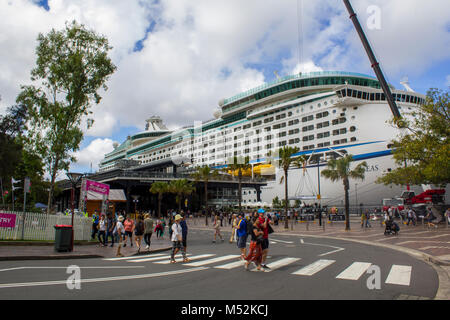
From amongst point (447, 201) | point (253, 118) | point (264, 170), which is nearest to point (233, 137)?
point (253, 118)

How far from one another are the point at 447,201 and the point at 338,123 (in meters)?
16.5

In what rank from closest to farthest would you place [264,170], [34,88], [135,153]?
[34,88]
[264,170]
[135,153]

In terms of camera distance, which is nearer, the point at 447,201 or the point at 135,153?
the point at 447,201

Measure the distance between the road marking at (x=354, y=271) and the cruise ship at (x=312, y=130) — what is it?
27.5 meters

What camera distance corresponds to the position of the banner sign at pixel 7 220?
14.9 meters

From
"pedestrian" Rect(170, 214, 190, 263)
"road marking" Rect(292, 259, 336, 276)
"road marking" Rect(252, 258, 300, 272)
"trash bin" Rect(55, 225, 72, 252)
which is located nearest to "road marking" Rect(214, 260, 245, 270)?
"road marking" Rect(252, 258, 300, 272)

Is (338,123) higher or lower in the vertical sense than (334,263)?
higher

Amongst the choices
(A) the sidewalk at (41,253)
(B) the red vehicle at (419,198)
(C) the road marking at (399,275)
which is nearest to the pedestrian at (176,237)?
(A) the sidewalk at (41,253)

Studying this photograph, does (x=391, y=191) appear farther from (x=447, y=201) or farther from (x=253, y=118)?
(x=253, y=118)

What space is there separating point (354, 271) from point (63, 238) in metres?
10.7

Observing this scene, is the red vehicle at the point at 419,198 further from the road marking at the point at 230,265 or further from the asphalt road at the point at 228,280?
the road marking at the point at 230,265

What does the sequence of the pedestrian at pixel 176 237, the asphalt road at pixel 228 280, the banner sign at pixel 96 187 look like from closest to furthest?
the asphalt road at pixel 228 280 < the pedestrian at pixel 176 237 < the banner sign at pixel 96 187

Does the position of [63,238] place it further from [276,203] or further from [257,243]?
[276,203]

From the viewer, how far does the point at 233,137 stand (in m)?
64.4
